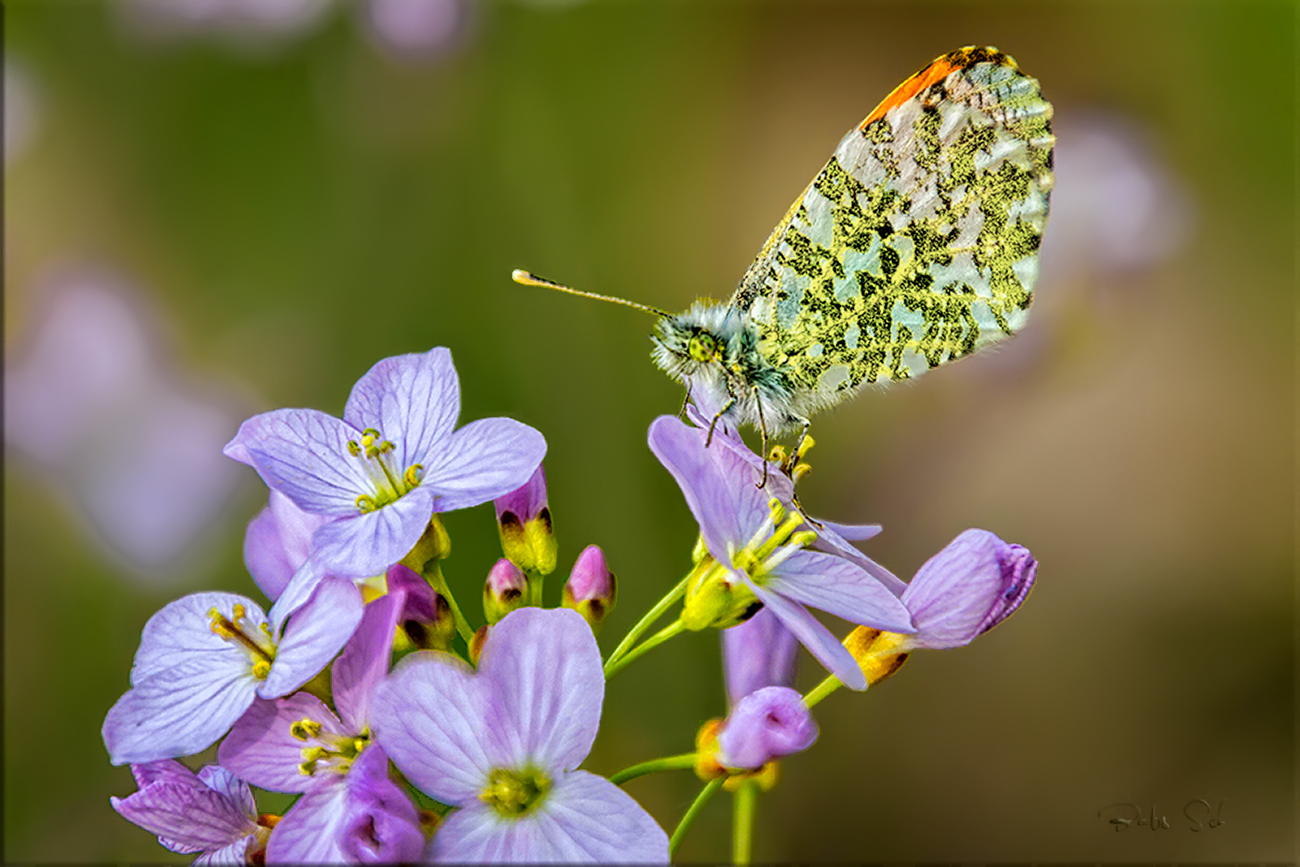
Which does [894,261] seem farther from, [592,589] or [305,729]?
[305,729]

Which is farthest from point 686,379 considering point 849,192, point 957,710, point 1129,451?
point 1129,451

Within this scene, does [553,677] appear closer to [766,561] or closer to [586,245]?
[766,561]

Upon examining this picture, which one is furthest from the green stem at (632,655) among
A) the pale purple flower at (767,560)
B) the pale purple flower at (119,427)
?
the pale purple flower at (119,427)

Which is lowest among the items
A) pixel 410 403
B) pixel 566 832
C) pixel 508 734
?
pixel 566 832

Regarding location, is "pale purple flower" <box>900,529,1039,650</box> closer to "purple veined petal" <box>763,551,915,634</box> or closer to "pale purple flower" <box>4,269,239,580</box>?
"purple veined petal" <box>763,551,915,634</box>

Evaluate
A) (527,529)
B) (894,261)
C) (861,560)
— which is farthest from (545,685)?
(894,261)

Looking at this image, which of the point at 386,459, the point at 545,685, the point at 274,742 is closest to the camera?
the point at 545,685
